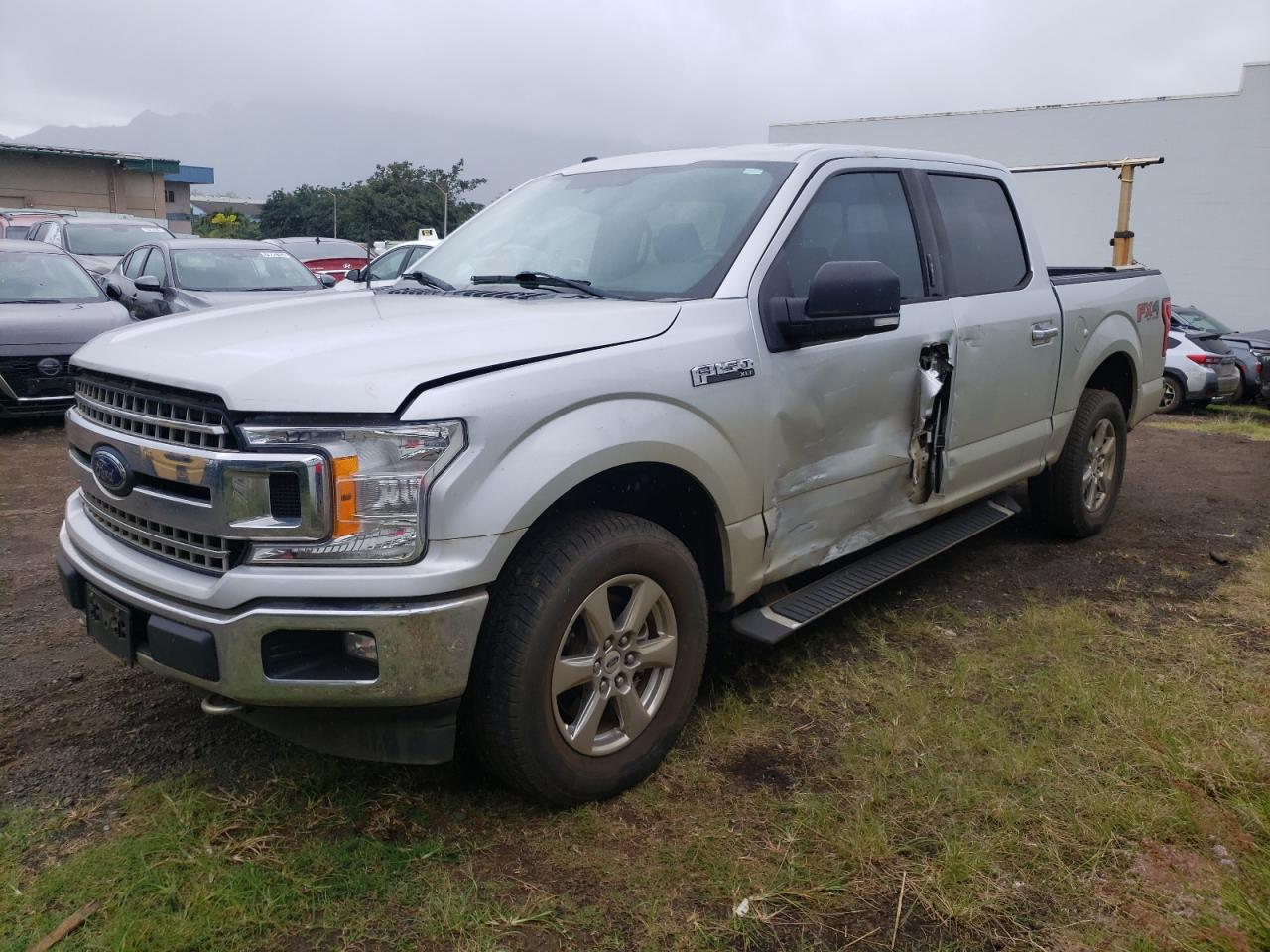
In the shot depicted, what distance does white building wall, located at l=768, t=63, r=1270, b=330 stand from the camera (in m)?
22.6

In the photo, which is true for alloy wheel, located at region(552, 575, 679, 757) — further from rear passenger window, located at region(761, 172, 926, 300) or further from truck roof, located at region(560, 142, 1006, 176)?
truck roof, located at region(560, 142, 1006, 176)

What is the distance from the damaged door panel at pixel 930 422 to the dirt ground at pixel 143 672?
2.45ft

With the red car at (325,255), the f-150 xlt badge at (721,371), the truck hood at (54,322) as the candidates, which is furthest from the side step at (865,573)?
the red car at (325,255)

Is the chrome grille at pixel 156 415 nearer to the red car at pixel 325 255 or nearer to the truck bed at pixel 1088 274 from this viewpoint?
the truck bed at pixel 1088 274

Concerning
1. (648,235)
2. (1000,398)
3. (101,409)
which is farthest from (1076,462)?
(101,409)

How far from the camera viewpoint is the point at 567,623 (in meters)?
2.63

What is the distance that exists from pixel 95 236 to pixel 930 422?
13.7 metres

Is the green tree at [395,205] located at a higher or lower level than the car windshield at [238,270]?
higher

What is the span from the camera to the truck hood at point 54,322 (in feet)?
25.7

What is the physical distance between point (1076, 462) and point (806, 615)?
256cm

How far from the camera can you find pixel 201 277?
9.99 metres

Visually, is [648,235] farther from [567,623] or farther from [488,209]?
[567,623]

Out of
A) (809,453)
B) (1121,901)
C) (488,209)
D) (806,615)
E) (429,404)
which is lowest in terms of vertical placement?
(1121,901)

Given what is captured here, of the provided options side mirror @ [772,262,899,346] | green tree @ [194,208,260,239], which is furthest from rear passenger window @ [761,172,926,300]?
green tree @ [194,208,260,239]
